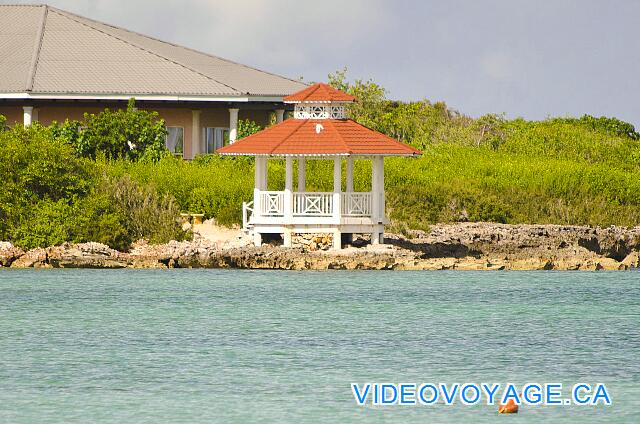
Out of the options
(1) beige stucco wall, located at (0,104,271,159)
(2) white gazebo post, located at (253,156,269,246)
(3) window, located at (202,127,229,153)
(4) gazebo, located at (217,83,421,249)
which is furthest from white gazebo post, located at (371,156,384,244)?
(3) window, located at (202,127,229,153)

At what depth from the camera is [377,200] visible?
41.6 m

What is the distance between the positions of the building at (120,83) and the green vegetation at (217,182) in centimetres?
110

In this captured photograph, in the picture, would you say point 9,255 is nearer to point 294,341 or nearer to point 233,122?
point 294,341

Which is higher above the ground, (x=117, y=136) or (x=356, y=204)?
(x=117, y=136)

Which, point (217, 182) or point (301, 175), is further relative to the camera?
point (217, 182)

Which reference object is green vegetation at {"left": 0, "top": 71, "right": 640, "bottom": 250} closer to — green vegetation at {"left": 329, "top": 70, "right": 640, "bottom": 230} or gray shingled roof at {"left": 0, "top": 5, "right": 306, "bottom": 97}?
green vegetation at {"left": 329, "top": 70, "right": 640, "bottom": 230}

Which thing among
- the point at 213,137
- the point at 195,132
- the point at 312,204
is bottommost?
the point at 312,204

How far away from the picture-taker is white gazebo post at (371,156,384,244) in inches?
1631

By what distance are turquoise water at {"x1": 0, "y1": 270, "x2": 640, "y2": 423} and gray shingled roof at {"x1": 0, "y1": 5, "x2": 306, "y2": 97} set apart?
12.6m

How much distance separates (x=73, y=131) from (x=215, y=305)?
52.6 feet

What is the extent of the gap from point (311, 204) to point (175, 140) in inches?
568

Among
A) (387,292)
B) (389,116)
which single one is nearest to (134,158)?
(387,292)

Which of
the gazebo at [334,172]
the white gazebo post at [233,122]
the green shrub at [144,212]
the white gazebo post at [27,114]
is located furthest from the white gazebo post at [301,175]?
the white gazebo post at [27,114]

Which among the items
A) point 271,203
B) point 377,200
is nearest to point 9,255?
point 271,203
